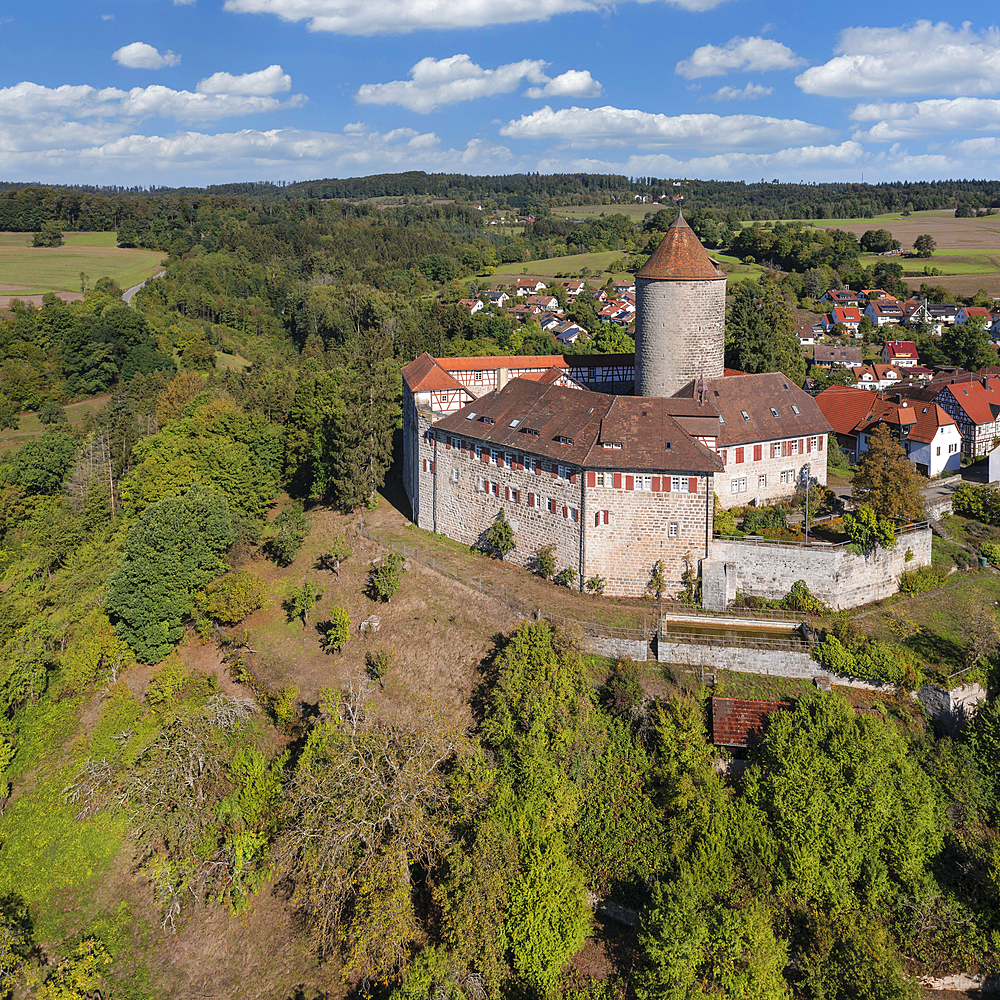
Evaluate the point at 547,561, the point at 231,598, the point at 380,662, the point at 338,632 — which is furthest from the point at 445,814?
the point at 231,598

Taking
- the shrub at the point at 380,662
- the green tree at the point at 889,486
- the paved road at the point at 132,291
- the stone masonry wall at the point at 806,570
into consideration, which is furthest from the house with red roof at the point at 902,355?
the paved road at the point at 132,291

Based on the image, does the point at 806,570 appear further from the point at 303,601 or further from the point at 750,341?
the point at 750,341

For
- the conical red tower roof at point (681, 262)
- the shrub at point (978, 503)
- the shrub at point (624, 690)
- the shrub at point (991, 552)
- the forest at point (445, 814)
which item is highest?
the conical red tower roof at point (681, 262)

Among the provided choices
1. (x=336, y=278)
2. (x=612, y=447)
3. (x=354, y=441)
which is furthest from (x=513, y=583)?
(x=336, y=278)

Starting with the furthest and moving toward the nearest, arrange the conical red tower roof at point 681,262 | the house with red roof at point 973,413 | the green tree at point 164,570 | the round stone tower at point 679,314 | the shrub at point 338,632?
the house with red roof at point 973,413 < the round stone tower at point 679,314 < the conical red tower roof at point 681,262 < the green tree at point 164,570 < the shrub at point 338,632

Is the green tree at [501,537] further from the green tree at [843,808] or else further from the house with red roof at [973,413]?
the house with red roof at [973,413]

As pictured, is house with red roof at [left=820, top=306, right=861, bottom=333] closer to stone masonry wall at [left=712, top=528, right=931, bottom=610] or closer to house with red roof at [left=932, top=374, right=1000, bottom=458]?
house with red roof at [left=932, top=374, right=1000, bottom=458]
